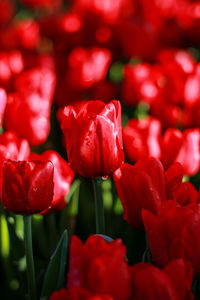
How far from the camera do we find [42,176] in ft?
1.65

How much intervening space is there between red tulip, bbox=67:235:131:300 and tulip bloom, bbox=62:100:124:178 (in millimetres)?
127

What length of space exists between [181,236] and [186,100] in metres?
0.45

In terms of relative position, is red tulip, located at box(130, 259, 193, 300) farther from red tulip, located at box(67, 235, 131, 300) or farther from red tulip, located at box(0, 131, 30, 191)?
red tulip, located at box(0, 131, 30, 191)

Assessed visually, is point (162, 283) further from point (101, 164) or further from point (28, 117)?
point (28, 117)

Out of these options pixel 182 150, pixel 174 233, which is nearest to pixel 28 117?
pixel 182 150

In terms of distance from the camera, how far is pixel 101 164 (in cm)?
54

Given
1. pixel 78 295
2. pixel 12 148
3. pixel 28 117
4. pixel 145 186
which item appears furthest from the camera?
pixel 28 117

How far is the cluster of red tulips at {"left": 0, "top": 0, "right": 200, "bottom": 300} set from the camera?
0.43 metres

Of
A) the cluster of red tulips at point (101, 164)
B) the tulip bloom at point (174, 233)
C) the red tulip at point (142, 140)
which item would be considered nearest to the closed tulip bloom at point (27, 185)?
the cluster of red tulips at point (101, 164)

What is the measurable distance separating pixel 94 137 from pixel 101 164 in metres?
0.04

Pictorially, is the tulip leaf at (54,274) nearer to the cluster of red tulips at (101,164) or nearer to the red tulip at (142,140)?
the cluster of red tulips at (101,164)

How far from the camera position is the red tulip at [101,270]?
40 cm

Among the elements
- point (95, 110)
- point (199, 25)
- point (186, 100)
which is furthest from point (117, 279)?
point (199, 25)

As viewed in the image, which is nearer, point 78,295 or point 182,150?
point 78,295
